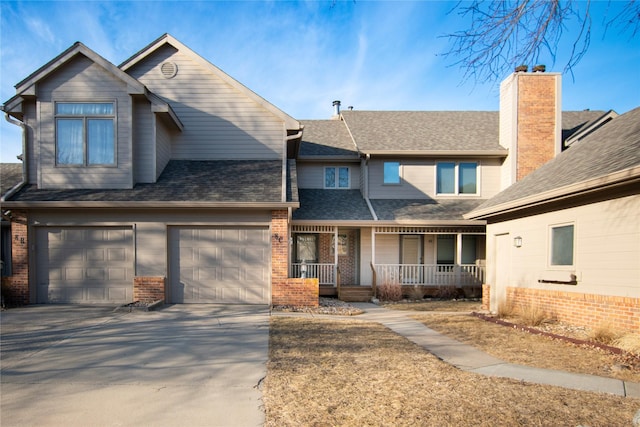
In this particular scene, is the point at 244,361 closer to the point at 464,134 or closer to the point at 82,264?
the point at 82,264

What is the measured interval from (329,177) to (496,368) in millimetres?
11894

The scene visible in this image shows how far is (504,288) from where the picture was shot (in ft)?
35.3

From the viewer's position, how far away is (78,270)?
1094 cm

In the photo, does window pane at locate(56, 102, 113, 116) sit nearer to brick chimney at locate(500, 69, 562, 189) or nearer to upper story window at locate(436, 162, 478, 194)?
upper story window at locate(436, 162, 478, 194)

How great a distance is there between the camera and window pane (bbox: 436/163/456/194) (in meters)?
15.9

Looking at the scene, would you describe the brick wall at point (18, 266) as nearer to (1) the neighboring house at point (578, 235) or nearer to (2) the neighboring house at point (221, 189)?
(2) the neighboring house at point (221, 189)

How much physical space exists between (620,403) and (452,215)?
414 inches

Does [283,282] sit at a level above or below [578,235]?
below

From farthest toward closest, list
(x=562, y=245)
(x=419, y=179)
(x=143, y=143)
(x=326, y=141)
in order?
1. (x=326, y=141)
2. (x=419, y=179)
3. (x=143, y=143)
4. (x=562, y=245)

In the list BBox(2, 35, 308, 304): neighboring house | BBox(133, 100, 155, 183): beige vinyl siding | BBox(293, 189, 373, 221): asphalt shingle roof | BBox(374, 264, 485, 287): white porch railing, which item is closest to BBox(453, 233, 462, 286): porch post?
BBox(374, 264, 485, 287): white porch railing

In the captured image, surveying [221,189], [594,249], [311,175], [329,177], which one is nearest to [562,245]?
[594,249]

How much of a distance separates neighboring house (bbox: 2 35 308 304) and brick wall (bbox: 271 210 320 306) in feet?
0.09

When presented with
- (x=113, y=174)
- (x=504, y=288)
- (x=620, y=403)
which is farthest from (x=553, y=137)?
(x=113, y=174)

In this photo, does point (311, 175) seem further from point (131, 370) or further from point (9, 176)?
point (131, 370)
